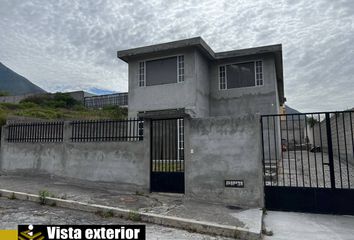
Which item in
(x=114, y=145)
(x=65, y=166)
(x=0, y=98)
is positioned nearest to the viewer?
(x=114, y=145)

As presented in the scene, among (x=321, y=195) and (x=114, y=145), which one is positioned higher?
(x=114, y=145)

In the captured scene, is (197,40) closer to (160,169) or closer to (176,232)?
(160,169)

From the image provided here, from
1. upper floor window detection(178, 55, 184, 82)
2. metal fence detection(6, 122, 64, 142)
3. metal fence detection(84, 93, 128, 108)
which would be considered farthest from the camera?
metal fence detection(84, 93, 128, 108)

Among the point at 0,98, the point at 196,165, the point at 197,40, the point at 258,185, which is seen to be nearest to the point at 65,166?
the point at 196,165

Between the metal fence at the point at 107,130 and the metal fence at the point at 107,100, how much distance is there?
74.8 ft

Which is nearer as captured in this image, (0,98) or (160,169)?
(160,169)

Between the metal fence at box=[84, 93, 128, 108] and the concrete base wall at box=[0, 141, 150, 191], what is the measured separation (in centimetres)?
2151

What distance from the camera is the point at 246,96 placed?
46.0 ft

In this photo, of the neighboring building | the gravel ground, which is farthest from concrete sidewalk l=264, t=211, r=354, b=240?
the neighboring building

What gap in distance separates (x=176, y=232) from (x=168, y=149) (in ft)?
13.2

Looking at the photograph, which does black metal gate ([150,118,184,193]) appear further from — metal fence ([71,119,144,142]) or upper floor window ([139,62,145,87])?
upper floor window ([139,62,145,87])

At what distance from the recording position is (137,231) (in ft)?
16.2

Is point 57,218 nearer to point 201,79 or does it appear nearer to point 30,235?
point 30,235

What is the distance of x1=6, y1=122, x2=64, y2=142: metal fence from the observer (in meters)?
10.1
